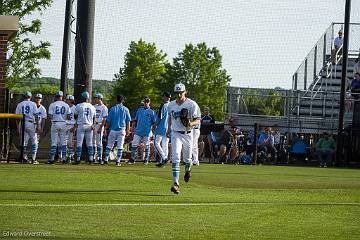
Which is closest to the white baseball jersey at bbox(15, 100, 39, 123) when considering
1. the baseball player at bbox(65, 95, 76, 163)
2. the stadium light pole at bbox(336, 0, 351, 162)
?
the baseball player at bbox(65, 95, 76, 163)

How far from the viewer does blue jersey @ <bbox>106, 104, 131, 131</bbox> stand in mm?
25891

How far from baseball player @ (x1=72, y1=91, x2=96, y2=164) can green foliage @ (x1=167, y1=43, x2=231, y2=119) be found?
165 ft

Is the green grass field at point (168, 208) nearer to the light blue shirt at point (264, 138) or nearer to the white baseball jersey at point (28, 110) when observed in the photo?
the white baseball jersey at point (28, 110)

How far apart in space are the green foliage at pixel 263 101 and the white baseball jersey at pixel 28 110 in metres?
12.9

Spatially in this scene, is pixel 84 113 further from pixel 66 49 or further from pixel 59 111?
pixel 66 49

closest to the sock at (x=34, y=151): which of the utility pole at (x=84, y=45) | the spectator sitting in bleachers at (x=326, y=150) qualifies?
the utility pole at (x=84, y=45)

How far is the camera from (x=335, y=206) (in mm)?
13445

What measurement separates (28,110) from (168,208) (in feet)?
44.7

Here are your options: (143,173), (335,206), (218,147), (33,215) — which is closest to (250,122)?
(218,147)

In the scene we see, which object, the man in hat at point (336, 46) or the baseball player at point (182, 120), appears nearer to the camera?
the baseball player at point (182, 120)

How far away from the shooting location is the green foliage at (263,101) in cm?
3744

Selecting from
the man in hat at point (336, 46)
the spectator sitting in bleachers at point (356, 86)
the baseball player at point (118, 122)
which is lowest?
the baseball player at point (118, 122)

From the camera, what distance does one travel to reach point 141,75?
239 ft

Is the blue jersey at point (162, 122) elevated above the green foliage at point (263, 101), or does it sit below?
below
